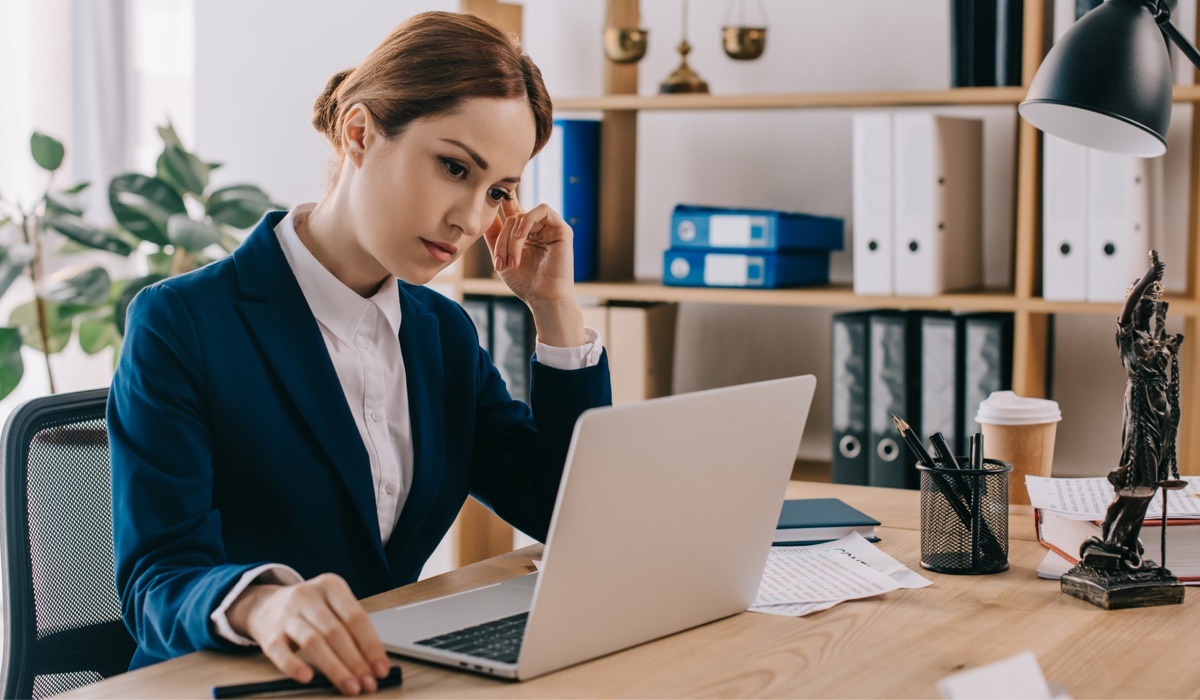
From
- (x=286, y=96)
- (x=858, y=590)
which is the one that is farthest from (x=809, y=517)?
(x=286, y=96)

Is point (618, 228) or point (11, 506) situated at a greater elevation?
point (618, 228)

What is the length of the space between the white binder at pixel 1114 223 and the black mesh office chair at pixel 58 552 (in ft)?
5.03

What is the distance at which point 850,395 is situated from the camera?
2342 millimetres

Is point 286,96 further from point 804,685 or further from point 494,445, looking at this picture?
point 804,685

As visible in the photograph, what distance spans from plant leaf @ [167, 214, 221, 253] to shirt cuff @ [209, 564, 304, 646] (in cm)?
166

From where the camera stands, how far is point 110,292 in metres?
2.73

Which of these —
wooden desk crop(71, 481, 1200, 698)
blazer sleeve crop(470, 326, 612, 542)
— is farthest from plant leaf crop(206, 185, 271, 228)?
wooden desk crop(71, 481, 1200, 698)

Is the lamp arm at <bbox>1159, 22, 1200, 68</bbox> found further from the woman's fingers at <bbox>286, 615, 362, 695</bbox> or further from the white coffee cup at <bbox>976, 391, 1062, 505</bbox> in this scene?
the woman's fingers at <bbox>286, 615, 362, 695</bbox>

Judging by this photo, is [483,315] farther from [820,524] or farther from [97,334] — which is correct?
[820,524]

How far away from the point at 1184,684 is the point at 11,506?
1.07m

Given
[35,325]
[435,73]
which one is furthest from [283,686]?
[35,325]

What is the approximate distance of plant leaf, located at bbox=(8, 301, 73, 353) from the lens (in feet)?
9.28

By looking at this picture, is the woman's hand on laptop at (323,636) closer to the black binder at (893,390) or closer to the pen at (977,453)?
the pen at (977,453)

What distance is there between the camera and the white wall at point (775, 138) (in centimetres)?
246
